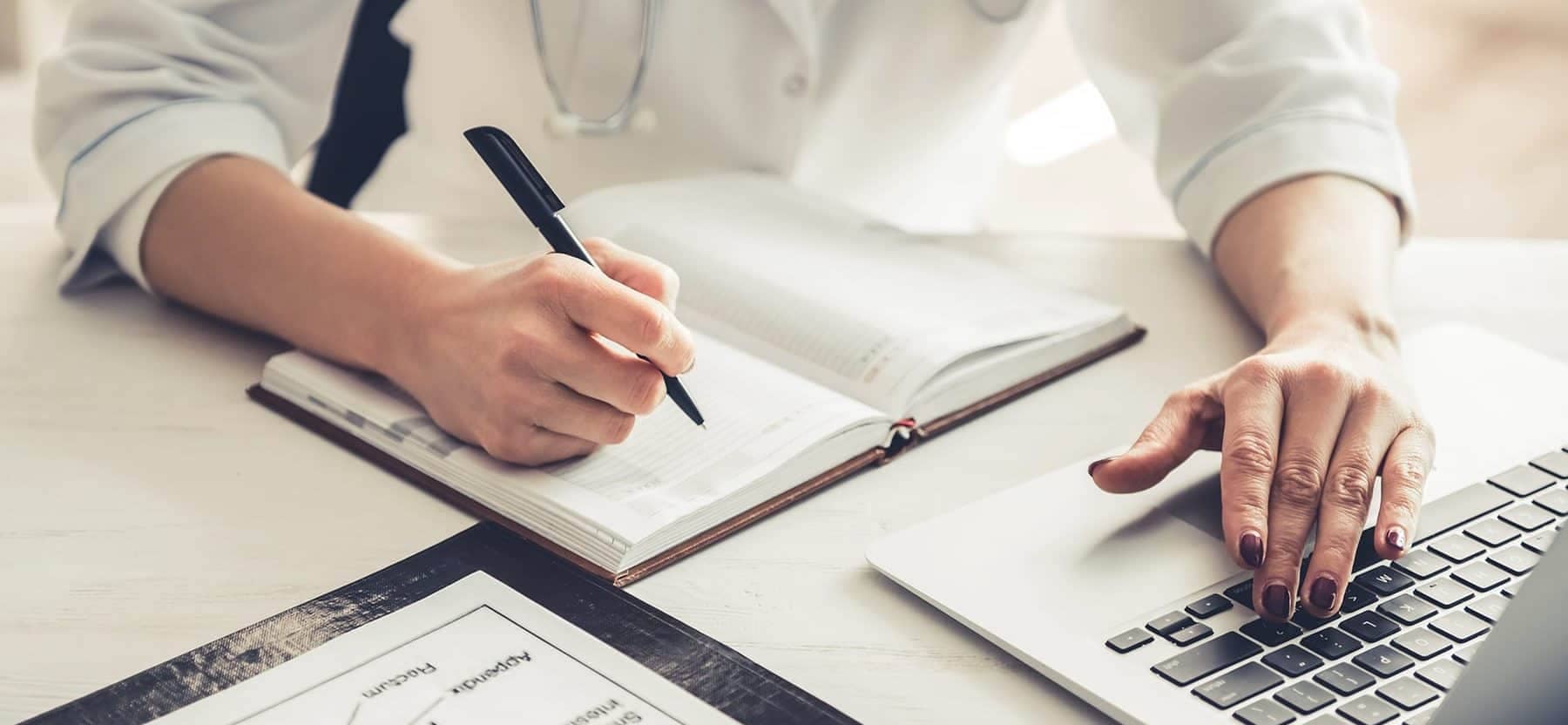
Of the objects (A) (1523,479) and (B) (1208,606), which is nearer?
(B) (1208,606)

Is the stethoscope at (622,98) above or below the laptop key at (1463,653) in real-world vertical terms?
above

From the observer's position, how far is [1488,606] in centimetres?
61

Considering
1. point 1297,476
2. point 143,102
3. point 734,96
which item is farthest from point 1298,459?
point 143,102

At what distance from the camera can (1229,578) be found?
64 centimetres

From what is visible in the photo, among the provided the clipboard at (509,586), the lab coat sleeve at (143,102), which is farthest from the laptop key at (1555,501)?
the lab coat sleeve at (143,102)

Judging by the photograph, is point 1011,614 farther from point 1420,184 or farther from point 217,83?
point 1420,184

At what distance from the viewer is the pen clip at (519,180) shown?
2.31 ft

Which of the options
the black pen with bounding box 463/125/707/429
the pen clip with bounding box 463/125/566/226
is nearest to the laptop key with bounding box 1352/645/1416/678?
the black pen with bounding box 463/125/707/429

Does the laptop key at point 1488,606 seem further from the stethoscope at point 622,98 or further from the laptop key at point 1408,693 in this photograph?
the stethoscope at point 622,98

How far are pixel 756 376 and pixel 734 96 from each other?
1.46 ft

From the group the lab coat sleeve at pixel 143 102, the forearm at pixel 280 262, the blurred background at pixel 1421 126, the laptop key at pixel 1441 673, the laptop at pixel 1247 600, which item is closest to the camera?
the laptop at pixel 1247 600

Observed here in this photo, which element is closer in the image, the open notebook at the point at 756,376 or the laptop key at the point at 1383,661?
the laptop key at the point at 1383,661

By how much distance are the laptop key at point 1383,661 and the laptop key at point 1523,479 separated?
0.20 metres

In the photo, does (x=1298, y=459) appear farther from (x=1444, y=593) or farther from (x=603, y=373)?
(x=603, y=373)
